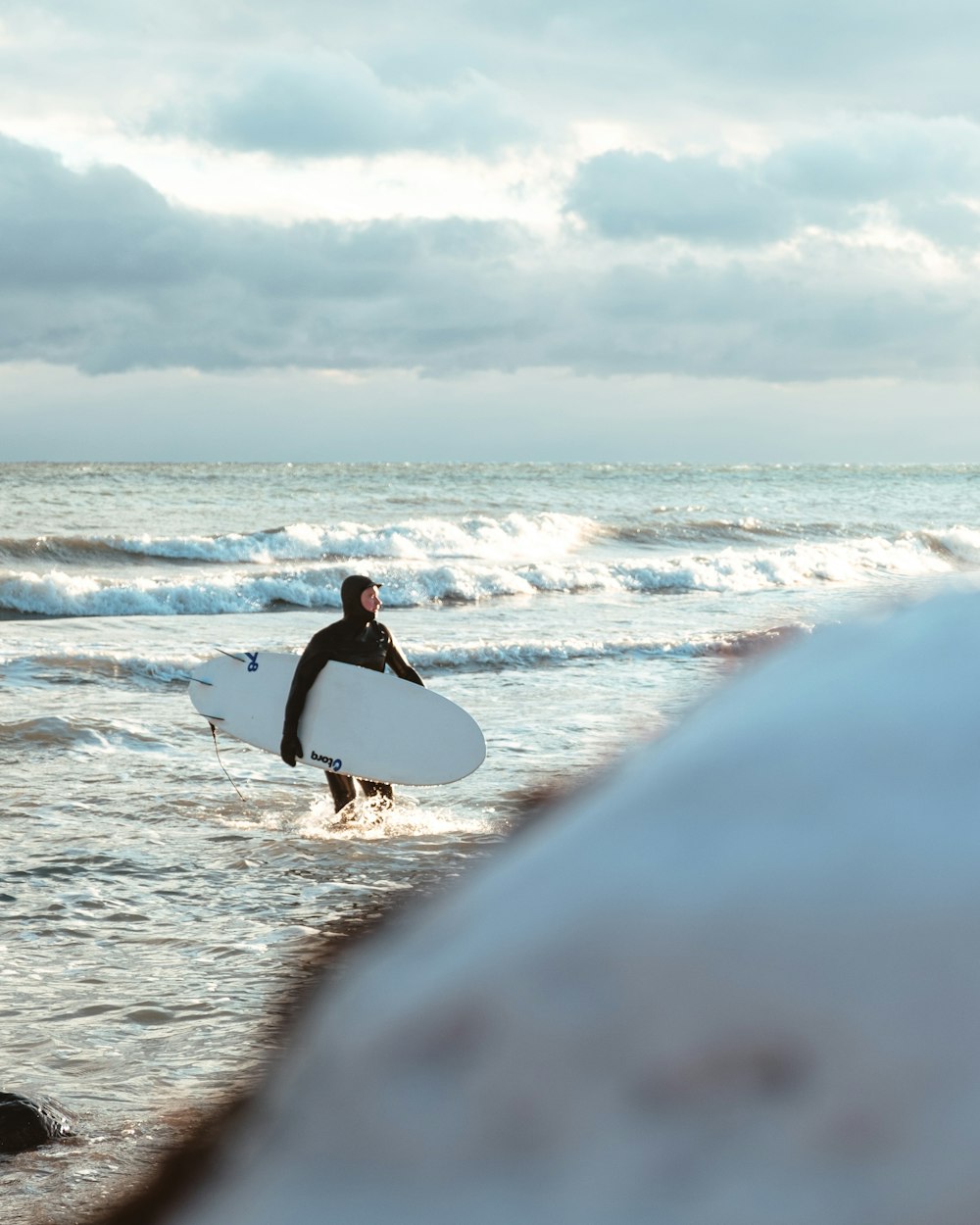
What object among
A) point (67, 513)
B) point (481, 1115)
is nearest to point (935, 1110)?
point (481, 1115)

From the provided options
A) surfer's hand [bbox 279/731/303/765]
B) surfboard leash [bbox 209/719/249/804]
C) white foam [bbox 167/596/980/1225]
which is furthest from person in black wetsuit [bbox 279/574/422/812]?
white foam [bbox 167/596/980/1225]

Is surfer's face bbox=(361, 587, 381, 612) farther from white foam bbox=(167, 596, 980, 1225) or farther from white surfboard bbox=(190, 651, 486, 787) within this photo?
white foam bbox=(167, 596, 980, 1225)

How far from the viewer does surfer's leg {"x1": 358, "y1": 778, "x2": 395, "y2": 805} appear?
Answer: 8250mm

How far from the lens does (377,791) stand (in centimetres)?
829

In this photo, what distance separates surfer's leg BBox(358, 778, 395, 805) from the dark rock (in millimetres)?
4418

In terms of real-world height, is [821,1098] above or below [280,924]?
above

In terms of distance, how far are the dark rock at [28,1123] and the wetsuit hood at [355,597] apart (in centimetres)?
436

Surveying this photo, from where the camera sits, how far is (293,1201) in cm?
114

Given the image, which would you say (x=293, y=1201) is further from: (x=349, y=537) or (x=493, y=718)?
(x=349, y=537)

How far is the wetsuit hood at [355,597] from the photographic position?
8.01 meters

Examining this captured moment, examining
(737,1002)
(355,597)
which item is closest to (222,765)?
(355,597)

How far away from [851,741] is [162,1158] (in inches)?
126

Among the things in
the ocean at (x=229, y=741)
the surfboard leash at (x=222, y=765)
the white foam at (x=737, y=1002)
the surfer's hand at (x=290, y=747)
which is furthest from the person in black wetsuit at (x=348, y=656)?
the white foam at (x=737, y=1002)

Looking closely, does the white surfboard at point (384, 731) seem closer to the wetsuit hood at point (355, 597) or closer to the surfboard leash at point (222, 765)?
the wetsuit hood at point (355, 597)
